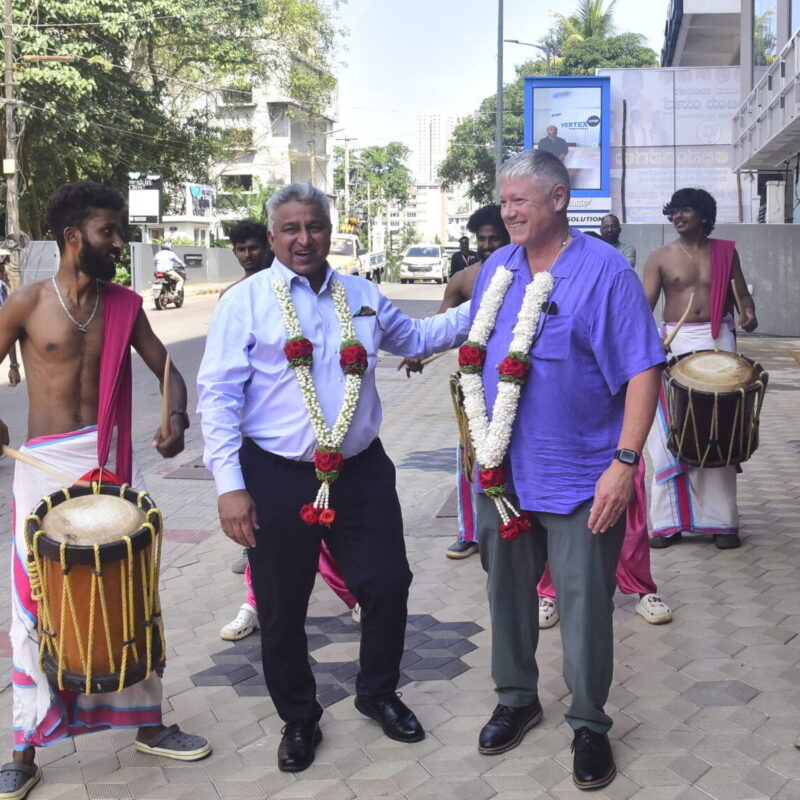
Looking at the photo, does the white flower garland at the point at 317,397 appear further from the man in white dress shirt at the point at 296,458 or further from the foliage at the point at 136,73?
the foliage at the point at 136,73

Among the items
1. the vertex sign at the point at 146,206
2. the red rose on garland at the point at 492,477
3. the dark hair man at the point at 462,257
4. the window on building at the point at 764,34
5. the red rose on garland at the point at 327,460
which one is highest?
the window on building at the point at 764,34

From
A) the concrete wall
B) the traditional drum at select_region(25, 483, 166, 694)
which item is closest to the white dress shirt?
the traditional drum at select_region(25, 483, 166, 694)

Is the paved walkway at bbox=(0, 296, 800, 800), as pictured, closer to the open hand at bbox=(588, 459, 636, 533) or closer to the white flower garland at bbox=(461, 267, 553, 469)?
the open hand at bbox=(588, 459, 636, 533)

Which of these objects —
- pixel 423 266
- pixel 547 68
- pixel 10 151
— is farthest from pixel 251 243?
pixel 547 68

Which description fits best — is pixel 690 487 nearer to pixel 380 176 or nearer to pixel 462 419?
pixel 462 419

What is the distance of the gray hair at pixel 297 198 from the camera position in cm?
382

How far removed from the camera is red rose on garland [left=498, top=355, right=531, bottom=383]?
3.64 metres

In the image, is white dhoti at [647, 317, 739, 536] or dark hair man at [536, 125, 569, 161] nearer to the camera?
white dhoti at [647, 317, 739, 536]

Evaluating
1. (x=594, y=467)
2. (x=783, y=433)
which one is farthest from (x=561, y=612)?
(x=783, y=433)

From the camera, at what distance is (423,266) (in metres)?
46.8

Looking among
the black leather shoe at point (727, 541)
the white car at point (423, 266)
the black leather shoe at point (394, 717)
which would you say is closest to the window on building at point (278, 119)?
the white car at point (423, 266)

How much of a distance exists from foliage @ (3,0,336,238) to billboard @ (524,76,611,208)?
1000 cm

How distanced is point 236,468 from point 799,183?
57.3ft

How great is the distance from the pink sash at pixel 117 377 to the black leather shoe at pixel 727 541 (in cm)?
372
